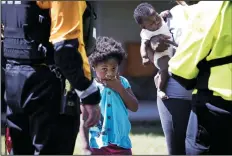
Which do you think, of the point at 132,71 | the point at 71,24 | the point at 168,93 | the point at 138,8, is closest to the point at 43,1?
the point at 71,24

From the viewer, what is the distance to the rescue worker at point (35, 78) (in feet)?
8.61

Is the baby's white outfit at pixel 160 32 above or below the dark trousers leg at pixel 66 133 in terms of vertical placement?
above

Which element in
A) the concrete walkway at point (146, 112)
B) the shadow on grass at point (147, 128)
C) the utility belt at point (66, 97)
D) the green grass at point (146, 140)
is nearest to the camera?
the utility belt at point (66, 97)

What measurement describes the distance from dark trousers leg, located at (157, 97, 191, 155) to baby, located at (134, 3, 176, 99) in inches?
5.4

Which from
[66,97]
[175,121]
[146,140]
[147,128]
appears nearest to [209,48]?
[66,97]

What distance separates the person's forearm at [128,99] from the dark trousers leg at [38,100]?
595mm

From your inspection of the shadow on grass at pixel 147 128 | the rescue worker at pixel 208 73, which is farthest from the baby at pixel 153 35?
the rescue worker at pixel 208 73

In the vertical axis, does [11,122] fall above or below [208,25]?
below

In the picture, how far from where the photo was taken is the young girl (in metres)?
3.09

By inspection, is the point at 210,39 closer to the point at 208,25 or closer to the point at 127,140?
the point at 208,25

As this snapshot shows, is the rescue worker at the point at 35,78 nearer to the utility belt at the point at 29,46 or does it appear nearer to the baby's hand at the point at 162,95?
the utility belt at the point at 29,46

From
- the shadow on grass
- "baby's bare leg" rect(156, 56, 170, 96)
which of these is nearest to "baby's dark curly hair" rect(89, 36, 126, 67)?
"baby's bare leg" rect(156, 56, 170, 96)

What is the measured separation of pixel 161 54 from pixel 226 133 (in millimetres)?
772

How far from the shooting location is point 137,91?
330 centimetres
